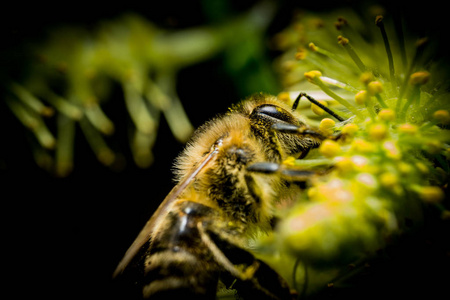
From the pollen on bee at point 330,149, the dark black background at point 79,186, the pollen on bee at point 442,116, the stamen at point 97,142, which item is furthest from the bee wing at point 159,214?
the stamen at point 97,142

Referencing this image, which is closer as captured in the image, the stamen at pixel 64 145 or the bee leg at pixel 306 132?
the bee leg at pixel 306 132

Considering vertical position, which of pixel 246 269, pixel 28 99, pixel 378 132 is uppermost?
pixel 28 99

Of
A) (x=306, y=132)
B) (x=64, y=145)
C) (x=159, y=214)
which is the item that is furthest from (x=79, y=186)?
(x=306, y=132)

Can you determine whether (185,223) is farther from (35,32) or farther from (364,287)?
(35,32)

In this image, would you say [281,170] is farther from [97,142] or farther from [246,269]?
[97,142]

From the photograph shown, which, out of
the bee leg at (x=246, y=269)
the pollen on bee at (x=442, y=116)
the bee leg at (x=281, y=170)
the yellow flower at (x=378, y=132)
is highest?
the bee leg at (x=281, y=170)

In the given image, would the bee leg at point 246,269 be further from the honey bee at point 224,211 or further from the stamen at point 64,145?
the stamen at point 64,145

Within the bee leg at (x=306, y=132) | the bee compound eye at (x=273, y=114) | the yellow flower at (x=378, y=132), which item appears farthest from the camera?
the bee compound eye at (x=273, y=114)

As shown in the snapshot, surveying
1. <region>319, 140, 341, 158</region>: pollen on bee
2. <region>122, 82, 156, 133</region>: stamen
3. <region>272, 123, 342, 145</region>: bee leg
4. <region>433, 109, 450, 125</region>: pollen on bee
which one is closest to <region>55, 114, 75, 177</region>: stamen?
<region>122, 82, 156, 133</region>: stamen
